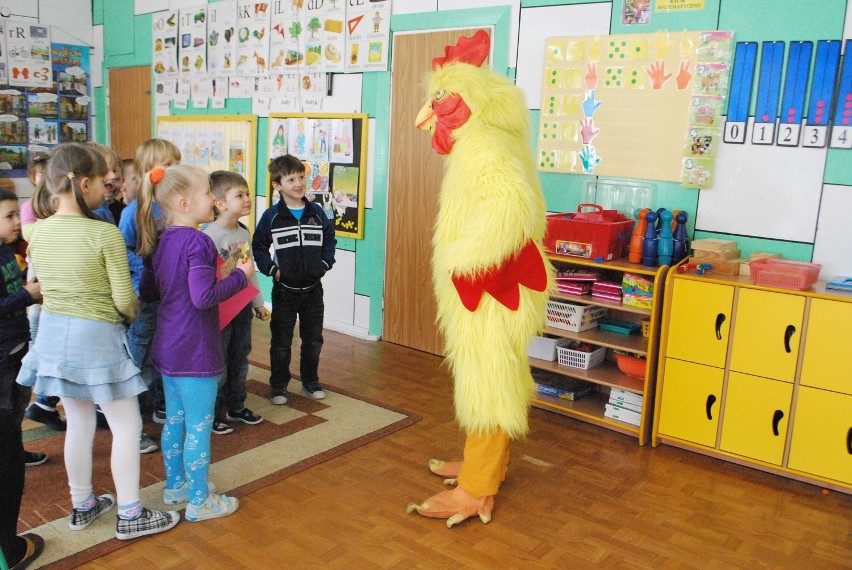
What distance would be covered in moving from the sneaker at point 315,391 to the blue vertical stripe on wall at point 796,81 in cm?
266

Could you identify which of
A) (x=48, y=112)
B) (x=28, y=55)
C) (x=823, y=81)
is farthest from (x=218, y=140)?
(x=823, y=81)

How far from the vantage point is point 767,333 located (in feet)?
9.90

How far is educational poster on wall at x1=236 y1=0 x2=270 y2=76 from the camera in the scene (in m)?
5.52

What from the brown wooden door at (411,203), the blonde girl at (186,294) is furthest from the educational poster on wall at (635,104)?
the blonde girl at (186,294)

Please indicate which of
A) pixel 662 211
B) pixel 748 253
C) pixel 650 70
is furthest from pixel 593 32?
pixel 748 253

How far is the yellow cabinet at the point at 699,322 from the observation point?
3120 mm

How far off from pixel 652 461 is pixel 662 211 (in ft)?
3.94

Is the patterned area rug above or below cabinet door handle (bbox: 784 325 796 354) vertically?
below

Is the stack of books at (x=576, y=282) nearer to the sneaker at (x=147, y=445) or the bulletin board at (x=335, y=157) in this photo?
the bulletin board at (x=335, y=157)

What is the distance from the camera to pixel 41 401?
3.32m

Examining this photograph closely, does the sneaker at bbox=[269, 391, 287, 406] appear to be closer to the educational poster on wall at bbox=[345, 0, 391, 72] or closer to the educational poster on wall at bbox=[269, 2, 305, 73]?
the educational poster on wall at bbox=[345, 0, 391, 72]

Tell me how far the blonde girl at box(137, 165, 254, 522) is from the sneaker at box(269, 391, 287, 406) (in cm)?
116

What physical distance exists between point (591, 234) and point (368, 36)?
2.34 meters

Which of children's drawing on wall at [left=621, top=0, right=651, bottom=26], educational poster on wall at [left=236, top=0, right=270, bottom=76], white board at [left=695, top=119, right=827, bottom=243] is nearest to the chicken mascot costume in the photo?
white board at [left=695, top=119, right=827, bottom=243]
